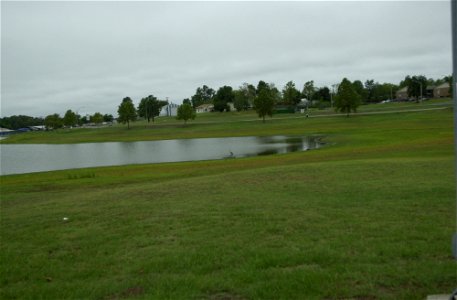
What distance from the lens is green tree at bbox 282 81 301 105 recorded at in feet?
483

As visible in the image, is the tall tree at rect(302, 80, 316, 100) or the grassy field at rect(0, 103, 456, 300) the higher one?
the tall tree at rect(302, 80, 316, 100)

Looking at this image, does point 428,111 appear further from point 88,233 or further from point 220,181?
point 88,233

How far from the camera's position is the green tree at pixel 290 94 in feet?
483

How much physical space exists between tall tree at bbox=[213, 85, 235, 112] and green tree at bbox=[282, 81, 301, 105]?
77.3 ft

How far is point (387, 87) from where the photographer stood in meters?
186

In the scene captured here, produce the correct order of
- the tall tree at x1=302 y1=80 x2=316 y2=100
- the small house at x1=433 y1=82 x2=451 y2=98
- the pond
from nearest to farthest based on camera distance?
1. the pond
2. the small house at x1=433 y1=82 x2=451 y2=98
3. the tall tree at x1=302 y1=80 x2=316 y2=100

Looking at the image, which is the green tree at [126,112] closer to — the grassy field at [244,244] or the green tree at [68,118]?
the green tree at [68,118]

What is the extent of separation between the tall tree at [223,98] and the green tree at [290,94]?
23547 millimetres

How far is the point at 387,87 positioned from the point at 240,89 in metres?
61.7

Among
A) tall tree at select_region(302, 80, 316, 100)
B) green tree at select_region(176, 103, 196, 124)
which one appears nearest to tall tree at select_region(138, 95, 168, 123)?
tall tree at select_region(302, 80, 316, 100)

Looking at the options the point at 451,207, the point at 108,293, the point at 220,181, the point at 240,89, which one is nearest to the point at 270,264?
the point at 108,293

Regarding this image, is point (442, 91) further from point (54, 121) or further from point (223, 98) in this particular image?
point (54, 121)

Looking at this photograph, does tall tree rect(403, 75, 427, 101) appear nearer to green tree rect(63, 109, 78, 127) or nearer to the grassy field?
green tree rect(63, 109, 78, 127)

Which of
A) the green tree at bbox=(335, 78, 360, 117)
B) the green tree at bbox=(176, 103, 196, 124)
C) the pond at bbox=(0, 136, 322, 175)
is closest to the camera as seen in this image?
the pond at bbox=(0, 136, 322, 175)
